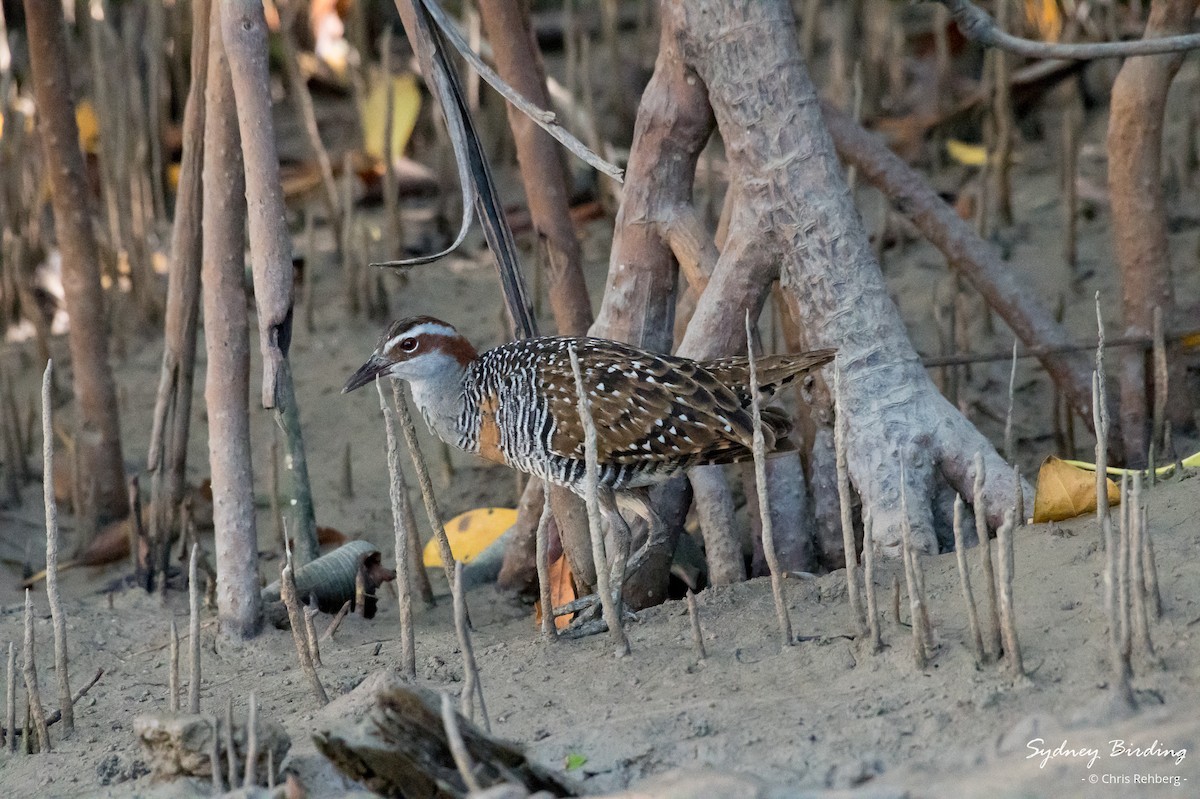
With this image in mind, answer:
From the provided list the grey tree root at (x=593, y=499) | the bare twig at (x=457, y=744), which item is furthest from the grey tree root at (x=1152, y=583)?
the bare twig at (x=457, y=744)

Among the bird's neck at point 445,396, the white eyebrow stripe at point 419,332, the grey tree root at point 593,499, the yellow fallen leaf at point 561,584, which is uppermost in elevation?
the white eyebrow stripe at point 419,332

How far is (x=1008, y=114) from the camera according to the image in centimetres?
684

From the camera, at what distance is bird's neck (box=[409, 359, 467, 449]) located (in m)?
4.71

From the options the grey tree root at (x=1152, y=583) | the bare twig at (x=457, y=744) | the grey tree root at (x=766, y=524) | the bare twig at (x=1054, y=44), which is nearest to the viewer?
the bare twig at (x=457, y=744)

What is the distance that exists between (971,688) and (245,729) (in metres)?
1.62

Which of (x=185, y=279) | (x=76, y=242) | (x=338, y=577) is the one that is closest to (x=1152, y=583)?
(x=338, y=577)

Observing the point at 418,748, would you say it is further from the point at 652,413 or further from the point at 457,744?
the point at 652,413

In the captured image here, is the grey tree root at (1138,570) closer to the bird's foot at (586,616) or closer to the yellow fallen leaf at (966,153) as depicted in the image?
the bird's foot at (586,616)

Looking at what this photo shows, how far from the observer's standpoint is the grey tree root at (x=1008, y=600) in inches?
118

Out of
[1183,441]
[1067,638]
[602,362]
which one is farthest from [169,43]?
[1067,638]

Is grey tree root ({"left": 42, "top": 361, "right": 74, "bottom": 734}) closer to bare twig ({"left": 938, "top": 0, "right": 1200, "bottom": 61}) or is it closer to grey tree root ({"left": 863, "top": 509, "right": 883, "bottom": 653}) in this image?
grey tree root ({"left": 863, "top": 509, "right": 883, "bottom": 653})

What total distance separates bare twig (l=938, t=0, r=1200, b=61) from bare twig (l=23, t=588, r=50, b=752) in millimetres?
3202

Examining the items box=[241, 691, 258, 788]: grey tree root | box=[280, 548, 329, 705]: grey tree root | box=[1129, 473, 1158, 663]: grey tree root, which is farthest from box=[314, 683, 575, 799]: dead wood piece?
box=[1129, 473, 1158, 663]: grey tree root

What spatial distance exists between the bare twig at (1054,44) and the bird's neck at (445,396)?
77.4 inches
